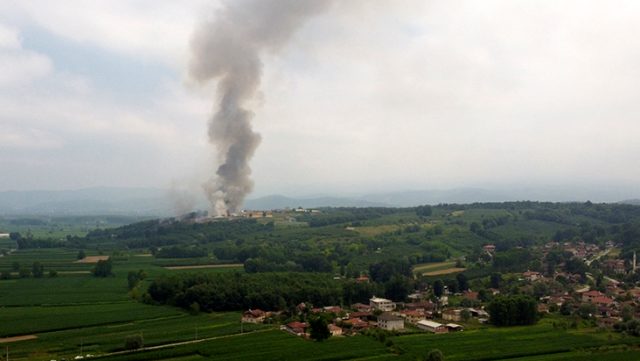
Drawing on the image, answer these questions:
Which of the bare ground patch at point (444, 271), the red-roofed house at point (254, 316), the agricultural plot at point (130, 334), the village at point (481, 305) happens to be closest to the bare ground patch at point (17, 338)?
the agricultural plot at point (130, 334)

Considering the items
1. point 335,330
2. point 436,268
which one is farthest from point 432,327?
point 436,268

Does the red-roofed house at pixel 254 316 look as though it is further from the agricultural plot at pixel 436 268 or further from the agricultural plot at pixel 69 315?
the agricultural plot at pixel 436 268

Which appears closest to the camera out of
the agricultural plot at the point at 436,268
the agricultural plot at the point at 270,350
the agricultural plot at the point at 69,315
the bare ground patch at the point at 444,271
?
the agricultural plot at the point at 270,350

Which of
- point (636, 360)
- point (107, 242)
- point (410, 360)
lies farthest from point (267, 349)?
point (107, 242)

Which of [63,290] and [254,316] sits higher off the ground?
[63,290]

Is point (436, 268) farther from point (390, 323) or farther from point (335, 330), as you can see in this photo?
point (335, 330)

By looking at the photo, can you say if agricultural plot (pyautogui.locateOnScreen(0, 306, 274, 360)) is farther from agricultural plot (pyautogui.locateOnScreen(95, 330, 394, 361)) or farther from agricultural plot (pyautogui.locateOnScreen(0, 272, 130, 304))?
agricultural plot (pyautogui.locateOnScreen(0, 272, 130, 304))

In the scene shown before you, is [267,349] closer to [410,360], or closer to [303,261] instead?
[410,360]
